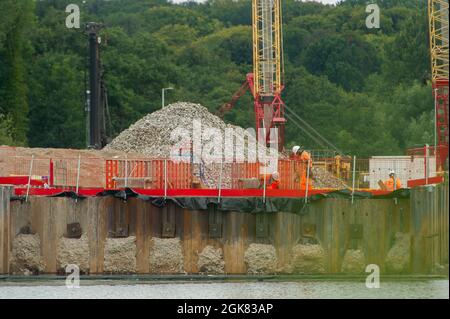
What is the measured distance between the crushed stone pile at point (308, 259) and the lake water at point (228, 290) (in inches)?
23.2

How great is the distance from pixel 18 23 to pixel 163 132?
38.1 meters

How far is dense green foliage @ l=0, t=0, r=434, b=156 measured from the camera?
4373 inches

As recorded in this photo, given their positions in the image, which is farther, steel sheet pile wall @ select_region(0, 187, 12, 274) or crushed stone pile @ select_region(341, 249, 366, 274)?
steel sheet pile wall @ select_region(0, 187, 12, 274)

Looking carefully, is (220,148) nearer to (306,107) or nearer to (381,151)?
(381,151)

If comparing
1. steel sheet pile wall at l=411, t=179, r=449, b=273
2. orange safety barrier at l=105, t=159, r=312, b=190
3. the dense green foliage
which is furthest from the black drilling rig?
steel sheet pile wall at l=411, t=179, r=449, b=273

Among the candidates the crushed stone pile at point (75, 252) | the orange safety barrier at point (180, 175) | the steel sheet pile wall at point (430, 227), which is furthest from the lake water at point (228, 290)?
the orange safety barrier at point (180, 175)

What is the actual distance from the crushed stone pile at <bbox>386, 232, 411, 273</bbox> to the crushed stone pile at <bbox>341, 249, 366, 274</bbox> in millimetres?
766

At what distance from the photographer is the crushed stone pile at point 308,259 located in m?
46.7

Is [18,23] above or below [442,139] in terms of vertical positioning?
above

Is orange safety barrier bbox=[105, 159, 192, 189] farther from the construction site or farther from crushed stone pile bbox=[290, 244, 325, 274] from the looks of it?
crushed stone pile bbox=[290, 244, 325, 274]
